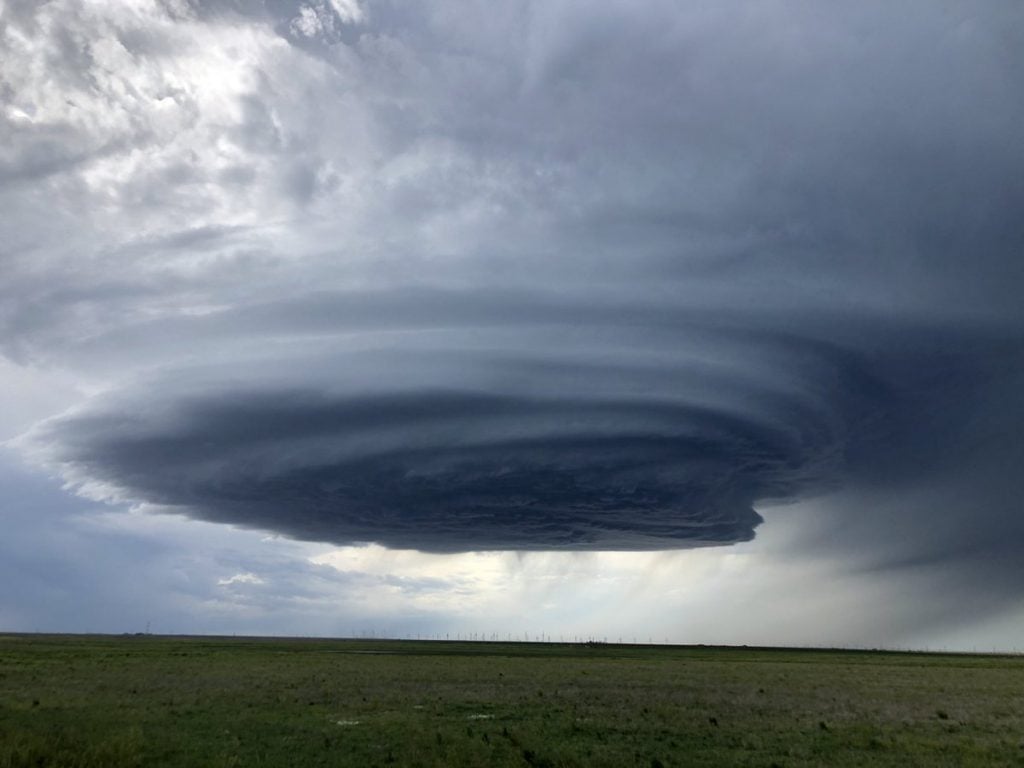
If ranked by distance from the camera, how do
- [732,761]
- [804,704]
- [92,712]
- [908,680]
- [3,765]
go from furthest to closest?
[908,680] → [804,704] → [92,712] → [732,761] → [3,765]

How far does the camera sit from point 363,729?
113 feet

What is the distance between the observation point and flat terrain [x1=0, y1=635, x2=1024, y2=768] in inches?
1104

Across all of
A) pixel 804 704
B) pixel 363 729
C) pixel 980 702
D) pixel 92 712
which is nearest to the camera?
pixel 363 729

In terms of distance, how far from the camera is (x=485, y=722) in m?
37.3

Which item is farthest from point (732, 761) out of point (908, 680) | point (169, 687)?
point (908, 680)

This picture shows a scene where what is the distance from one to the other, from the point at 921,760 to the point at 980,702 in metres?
28.1

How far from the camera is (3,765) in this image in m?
22.8

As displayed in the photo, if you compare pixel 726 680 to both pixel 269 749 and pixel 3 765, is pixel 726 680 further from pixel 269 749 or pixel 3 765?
pixel 3 765

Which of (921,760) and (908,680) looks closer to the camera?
(921,760)

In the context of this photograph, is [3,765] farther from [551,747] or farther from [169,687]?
[169,687]

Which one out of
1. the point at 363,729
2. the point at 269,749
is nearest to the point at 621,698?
the point at 363,729

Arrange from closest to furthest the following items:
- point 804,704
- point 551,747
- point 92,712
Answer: point 551,747, point 92,712, point 804,704

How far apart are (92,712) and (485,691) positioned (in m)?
24.8

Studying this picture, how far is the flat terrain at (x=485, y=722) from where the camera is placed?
1104 inches
